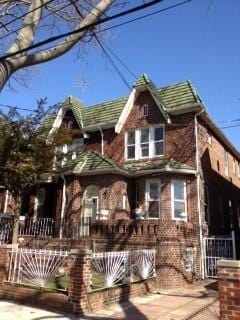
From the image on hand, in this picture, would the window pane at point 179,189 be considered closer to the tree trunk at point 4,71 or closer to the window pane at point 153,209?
the window pane at point 153,209

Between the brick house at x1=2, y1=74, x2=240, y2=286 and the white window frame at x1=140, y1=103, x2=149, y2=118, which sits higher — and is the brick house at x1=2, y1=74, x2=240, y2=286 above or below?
below

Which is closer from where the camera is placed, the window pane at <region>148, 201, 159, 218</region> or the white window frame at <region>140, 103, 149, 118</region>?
the window pane at <region>148, 201, 159, 218</region>

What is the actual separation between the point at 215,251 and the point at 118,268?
296 inches

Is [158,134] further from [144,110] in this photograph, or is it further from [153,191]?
[153,191]

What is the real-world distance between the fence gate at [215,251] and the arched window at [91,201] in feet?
18.8

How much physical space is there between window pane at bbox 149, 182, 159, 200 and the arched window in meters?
2.76

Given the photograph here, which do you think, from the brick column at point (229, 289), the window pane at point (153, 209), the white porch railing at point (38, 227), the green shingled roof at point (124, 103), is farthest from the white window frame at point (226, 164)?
the brick column at point (229, 289)

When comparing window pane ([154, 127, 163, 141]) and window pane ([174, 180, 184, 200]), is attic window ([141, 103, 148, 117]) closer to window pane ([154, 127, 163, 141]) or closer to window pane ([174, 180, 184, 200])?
window pane ([154, 127, 163, 141])

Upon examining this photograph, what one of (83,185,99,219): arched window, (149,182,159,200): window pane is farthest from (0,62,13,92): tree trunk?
(149,182,159,200): window pane

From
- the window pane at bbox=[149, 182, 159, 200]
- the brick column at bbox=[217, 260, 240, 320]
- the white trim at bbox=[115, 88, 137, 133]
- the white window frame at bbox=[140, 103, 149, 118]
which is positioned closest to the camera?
the brick column at bbox=[217, 260, 240, 320]

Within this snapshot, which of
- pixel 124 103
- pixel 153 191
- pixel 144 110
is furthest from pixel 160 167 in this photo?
pixel 124 103

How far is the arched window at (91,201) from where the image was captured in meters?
17.9

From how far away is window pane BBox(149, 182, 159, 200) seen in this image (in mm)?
17453

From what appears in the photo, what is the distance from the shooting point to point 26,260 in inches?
389
